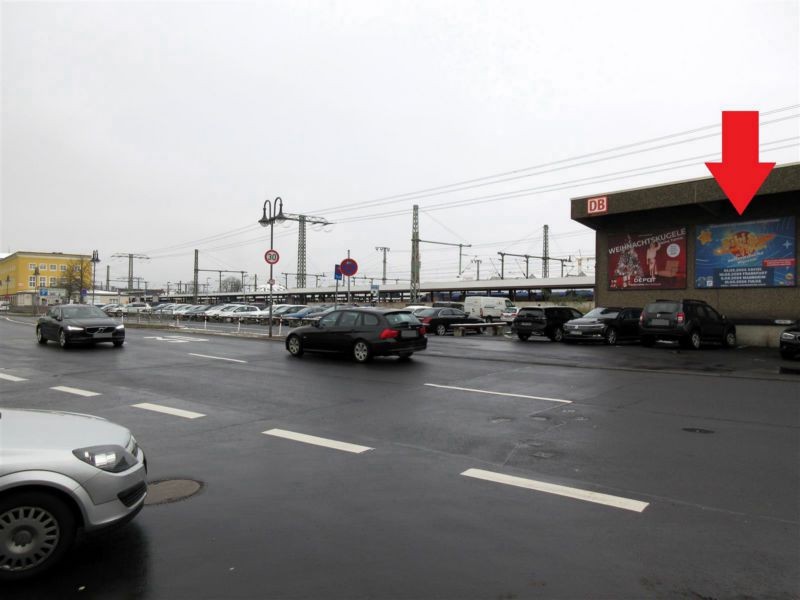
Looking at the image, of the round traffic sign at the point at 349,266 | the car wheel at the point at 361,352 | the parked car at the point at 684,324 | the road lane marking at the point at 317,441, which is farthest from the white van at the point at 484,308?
the road lane marking at the point at 317,441

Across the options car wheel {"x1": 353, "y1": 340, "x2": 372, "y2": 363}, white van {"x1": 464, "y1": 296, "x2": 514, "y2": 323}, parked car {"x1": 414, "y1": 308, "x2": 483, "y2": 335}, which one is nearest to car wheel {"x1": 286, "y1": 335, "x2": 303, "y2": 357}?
car wheel {"x1": 353, "y1": 340, "x2": 372, "y2": 363}

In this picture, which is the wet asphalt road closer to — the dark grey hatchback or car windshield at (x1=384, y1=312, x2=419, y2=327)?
the dark grey hatchback

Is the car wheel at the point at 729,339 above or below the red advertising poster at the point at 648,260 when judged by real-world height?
below

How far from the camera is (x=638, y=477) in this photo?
523 centimetres

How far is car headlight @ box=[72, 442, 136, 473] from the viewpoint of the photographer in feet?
11.6

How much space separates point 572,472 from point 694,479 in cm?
107

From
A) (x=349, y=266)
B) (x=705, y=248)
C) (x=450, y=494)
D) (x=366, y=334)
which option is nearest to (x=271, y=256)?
(x=349, y=266)

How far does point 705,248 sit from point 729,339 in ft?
12.7

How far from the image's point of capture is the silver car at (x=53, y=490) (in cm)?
327

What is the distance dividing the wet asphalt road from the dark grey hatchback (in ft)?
12.1


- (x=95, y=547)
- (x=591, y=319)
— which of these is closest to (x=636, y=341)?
(x=591, y=319)

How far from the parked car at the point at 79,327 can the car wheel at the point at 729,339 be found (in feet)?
66.4

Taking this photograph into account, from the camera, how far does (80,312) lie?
19.9 metres

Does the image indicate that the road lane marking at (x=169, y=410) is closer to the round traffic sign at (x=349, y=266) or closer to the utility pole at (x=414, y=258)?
the round traffic sign at (x=349, y=266)
